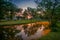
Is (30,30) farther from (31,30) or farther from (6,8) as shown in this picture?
(6,8)

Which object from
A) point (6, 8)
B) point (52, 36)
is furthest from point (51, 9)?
point (6, 8)

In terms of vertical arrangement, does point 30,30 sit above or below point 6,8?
below

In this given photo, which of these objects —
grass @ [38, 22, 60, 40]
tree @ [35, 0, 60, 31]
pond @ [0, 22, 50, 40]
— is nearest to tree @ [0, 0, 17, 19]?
pond @ [0, 22, 50, 40]

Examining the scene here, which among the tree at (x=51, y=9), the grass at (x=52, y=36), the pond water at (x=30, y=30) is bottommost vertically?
the grass at (x=52, y=36)

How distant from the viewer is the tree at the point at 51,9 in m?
1.97

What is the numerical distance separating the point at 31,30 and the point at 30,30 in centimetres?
1

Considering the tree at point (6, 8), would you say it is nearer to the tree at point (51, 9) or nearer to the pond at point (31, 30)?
the pond at point (31, 30)

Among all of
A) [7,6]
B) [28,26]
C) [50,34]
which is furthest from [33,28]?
[7,6]

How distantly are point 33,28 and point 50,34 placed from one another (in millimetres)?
224

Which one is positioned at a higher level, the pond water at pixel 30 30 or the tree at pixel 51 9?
the tree at pixel 51 9

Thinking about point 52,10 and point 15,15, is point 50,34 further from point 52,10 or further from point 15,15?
point 15,15

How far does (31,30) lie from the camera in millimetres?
1978

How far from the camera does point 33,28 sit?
6.49 feet

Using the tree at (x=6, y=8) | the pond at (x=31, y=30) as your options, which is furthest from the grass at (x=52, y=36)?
the tree at (x=6, y=8)
